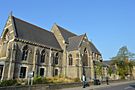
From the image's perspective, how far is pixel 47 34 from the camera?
38562mm

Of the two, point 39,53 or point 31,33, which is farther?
point 31,33

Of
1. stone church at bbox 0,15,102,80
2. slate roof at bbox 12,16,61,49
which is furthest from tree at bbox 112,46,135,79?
slate roof at bbox 12,16,61,49

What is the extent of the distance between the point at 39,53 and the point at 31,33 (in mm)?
5191

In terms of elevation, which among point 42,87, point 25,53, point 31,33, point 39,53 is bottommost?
point 42,87

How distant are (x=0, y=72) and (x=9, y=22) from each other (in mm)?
11069

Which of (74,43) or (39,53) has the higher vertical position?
(74,43)

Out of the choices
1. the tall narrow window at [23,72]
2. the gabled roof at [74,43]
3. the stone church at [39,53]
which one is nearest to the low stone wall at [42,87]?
the stone church at [39,53]

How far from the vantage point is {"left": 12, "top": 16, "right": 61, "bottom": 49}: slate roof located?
97.4 feet

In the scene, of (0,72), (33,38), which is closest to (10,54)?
(0,72)

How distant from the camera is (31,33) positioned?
32562 mm

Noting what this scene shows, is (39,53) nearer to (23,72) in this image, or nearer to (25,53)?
(25,53)

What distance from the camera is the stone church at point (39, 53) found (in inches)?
1050

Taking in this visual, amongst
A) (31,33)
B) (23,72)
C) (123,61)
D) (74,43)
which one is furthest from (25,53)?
(123,61)

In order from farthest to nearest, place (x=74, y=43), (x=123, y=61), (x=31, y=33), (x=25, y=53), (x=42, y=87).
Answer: (x=123, y=61)
(x=74, y=43)
(x=31, y=33)
(x=25, y=53)
(x=42, y=87)
